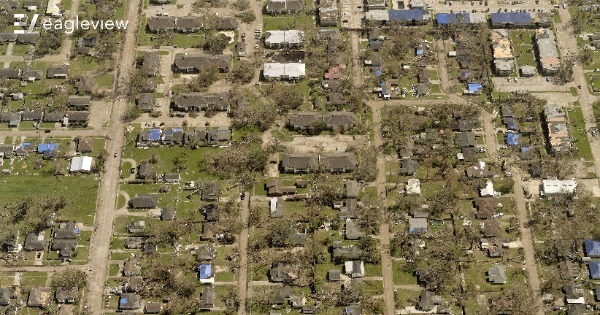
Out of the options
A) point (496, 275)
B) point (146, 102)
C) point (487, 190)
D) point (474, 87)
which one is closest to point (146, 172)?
point (146, 102)

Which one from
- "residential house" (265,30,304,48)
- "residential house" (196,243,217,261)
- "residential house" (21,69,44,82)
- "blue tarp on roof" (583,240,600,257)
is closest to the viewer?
"blue tarp on roof" (583,240,600,257)

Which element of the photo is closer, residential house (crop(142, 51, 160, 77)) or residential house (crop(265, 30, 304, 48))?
residential house (crop(142, 51, 160, 77))

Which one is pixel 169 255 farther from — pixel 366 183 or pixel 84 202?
pixel 366 183

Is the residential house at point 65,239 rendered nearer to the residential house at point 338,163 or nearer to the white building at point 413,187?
the residential house at point 338,163

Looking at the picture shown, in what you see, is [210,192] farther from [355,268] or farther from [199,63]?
[199,63]

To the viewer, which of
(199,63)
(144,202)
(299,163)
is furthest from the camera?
(199,63)

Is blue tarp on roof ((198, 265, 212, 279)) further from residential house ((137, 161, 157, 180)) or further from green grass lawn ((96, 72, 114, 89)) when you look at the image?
green grass lawn ((96, 72, 114, 89))

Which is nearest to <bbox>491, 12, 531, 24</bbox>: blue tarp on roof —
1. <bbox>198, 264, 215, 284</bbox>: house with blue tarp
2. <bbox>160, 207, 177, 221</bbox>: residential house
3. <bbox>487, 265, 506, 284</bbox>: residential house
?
<bbox>487, 265, 506, 284</bbox>: residential house
